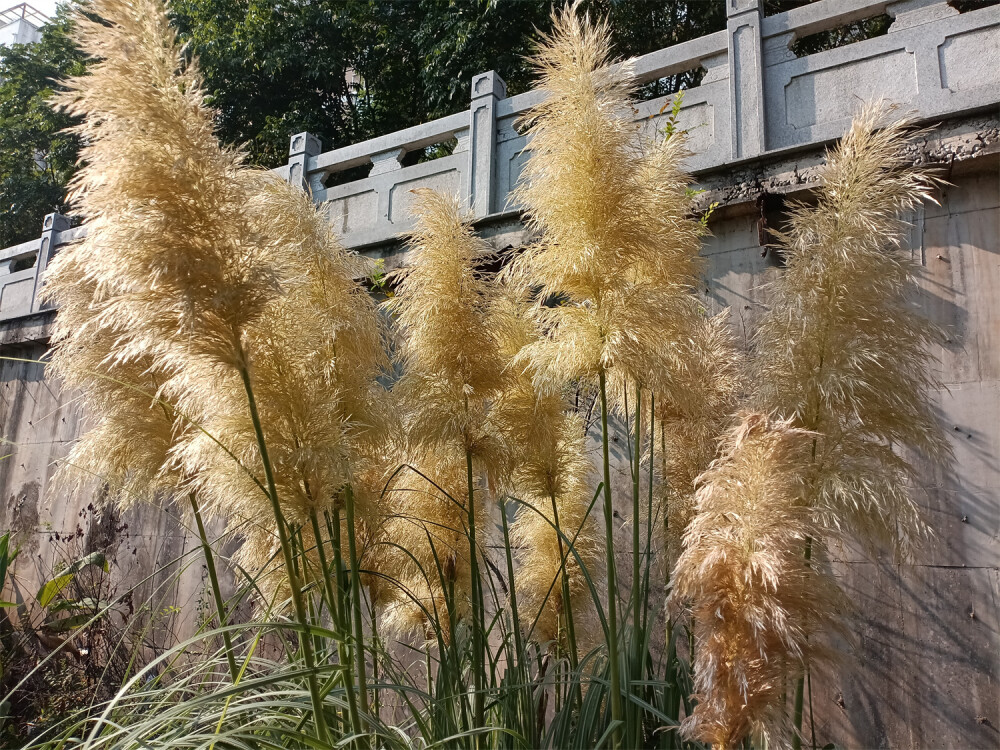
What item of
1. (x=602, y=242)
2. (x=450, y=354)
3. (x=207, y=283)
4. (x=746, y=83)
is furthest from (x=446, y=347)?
(x=746, y=83)

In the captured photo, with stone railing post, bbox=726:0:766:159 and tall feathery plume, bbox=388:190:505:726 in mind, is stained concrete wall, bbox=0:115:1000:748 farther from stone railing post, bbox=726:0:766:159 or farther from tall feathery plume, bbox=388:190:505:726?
tall feathery plume, bbox=388:190:505:726

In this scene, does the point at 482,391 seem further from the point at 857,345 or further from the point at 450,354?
the point at 857,345

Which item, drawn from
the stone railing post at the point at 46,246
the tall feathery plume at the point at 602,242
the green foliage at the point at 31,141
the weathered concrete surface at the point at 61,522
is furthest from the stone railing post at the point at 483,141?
→ the green foliage at the point at 31,141

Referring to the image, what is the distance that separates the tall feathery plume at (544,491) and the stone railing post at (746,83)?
2244 mm

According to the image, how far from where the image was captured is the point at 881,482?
208 cm

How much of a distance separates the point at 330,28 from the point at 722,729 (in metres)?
11.7

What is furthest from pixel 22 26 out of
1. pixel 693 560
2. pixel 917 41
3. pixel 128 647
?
pixel 693 560

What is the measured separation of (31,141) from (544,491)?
13.5 meters

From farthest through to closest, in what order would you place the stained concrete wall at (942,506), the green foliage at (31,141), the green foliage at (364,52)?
the green foliage at (31,141)
the green foliage at (364,52)
the stained concrete wall at (942,506)

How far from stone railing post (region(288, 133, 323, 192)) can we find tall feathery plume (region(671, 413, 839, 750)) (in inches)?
221

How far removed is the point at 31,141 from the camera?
12.8 metres

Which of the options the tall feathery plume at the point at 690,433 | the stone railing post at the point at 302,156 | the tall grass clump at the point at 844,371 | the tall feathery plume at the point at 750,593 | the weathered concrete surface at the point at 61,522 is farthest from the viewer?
the stone railing post at the point at 302,156

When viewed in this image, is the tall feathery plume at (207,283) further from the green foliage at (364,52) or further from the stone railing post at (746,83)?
the green foliage at (364,52)

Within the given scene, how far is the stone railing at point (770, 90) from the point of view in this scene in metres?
4.12
